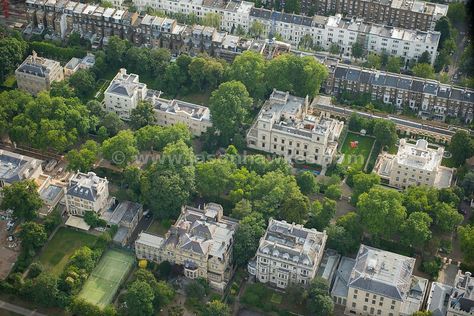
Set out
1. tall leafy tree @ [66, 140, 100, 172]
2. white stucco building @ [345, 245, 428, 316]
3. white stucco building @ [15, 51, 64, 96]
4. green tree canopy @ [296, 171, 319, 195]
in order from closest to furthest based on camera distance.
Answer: white stucco building @ [345, 245, 428, 316] → green tree canopy @ [296, 171, 319, 195] → tall leafy tree @ [66, 140, 100, 172] → white stucco building @ [15, 51, 64, 96]

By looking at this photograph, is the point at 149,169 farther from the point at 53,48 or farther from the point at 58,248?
the point at 53,48

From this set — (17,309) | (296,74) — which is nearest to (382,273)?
(296,74)

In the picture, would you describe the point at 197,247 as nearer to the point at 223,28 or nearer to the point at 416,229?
the point at 416,229

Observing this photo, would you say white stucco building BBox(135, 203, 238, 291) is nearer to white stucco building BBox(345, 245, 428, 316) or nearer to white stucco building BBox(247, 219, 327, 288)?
white stucco building BBox(247, 219, 327, 288)

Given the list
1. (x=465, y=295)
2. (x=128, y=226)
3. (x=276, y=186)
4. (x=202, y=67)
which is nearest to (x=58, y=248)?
(x=128, y=226)

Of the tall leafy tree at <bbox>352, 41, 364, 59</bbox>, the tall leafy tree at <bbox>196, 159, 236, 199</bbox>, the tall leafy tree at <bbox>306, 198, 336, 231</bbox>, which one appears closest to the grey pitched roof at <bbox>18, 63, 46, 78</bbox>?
the tall leafy tree at <bbox>196, 159, 236, 199</bbox>

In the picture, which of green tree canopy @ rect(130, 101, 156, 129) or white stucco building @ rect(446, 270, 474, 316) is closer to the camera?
white stucco building @ rect(446, 270, 474, 316)
